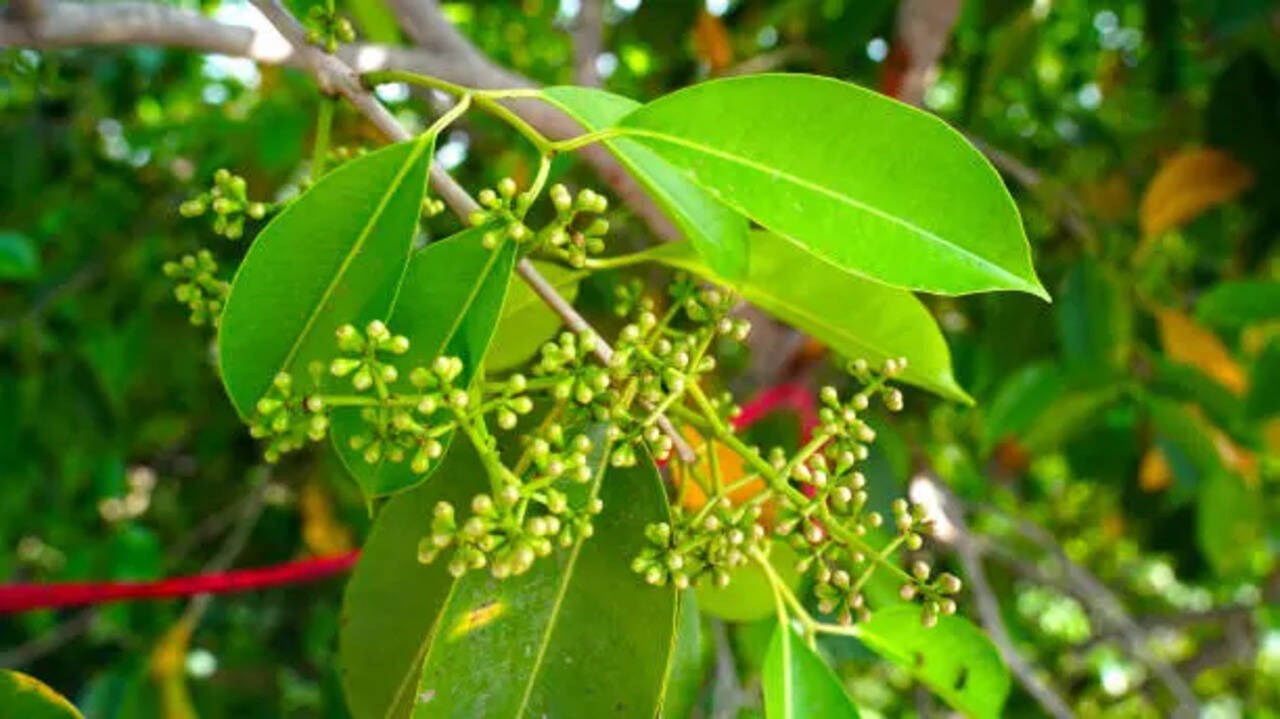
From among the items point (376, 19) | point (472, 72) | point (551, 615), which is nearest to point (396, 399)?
point (551, 615)

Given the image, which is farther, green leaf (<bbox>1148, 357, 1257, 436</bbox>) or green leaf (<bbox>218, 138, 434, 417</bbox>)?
green leaf (<bbox>1148, 357, 1257, 436</bbox>)

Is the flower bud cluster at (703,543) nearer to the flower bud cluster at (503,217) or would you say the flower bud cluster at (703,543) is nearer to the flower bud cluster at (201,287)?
the flower bud cluster at (503,217)

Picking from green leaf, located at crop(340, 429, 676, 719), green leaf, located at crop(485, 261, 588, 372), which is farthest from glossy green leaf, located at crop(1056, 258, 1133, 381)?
green leaf, located at crop(340, 429, 676, 719)

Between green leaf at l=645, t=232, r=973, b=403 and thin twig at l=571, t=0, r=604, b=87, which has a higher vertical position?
green leaf at l=645, t=232, r=973, b=403

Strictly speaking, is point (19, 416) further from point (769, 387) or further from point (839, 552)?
point (839, 552)

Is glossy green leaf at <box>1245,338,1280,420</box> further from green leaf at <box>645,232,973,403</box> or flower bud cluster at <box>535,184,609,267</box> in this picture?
flower bud cluster at <box>535,184,609,267</box>

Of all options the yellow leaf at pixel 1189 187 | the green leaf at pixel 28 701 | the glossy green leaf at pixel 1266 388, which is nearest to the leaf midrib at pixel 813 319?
the green leaf at pixel 28 701
